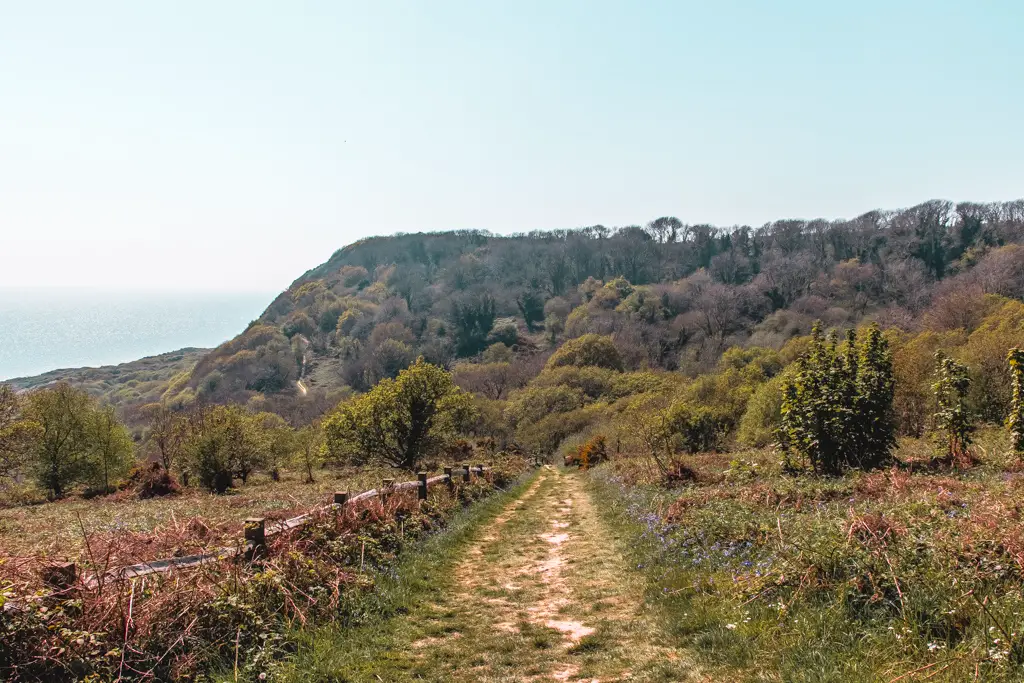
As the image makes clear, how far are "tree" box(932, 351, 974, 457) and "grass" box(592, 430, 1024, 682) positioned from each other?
7.27 metres

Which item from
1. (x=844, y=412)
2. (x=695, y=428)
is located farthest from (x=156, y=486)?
(x=844, y=412)

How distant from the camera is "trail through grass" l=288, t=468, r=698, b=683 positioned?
6082 mm

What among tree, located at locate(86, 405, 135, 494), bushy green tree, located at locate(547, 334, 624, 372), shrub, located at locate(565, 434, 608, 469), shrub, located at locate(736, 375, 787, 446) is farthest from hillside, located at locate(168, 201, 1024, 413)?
tree, located at locate(86, 405, 135, 494)

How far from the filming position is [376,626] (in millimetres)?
7371

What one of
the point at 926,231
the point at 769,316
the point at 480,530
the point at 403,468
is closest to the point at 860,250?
the point at 926,231

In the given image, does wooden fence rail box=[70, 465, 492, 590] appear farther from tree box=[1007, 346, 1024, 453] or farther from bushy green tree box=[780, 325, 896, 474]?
tree box=[1007, 346, 1024, 453]

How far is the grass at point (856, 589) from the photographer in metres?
5.00

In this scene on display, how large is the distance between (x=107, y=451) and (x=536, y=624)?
1830 inches

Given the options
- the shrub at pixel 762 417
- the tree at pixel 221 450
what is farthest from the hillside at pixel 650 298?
the tree at pixel 221 450

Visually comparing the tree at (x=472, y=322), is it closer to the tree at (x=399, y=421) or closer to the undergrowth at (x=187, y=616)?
the tree at (x=399, y=421)

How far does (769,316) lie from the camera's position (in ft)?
357

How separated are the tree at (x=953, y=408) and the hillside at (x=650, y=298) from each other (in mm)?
48212

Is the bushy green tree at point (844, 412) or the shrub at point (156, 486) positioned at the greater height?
the bushy green tree at point (844, 412)

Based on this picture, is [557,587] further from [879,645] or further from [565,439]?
[565,439]
